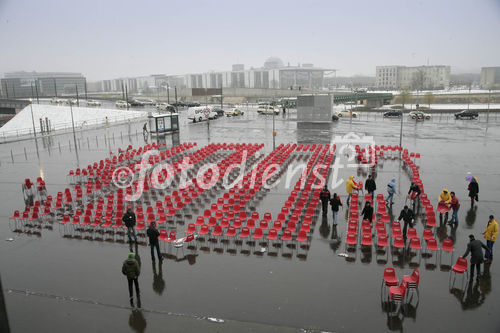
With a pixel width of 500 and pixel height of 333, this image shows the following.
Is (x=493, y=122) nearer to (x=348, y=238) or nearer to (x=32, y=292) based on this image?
(x=348, y=238)

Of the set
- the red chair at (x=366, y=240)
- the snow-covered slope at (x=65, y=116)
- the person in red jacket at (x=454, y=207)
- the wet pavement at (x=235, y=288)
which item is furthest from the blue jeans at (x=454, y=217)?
the snow-covered slope at (x=65, y=116)

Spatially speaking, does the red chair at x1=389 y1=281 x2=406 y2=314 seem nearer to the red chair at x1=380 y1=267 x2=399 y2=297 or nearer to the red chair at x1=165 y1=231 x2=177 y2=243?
the red chair at x1=380 y1=267 x2=399 y2=297

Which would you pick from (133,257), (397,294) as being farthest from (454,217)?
(133,257)

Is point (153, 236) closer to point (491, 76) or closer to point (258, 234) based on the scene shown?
point (258, 234)

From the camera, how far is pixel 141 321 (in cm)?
833

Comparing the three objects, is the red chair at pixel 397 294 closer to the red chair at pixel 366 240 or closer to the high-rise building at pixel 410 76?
the red chair at pixel 366 240

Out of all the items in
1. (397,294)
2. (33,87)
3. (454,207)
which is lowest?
(397,294)

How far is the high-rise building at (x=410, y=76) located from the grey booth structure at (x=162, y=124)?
119 m

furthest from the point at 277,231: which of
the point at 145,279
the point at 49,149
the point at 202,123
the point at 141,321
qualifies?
the point at 202,123

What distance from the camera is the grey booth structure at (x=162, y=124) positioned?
37.3m

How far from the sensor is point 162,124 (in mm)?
38000

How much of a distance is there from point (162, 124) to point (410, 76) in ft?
528

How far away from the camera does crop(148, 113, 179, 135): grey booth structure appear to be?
37312 mm

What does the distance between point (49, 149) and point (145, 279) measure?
2758 cm
